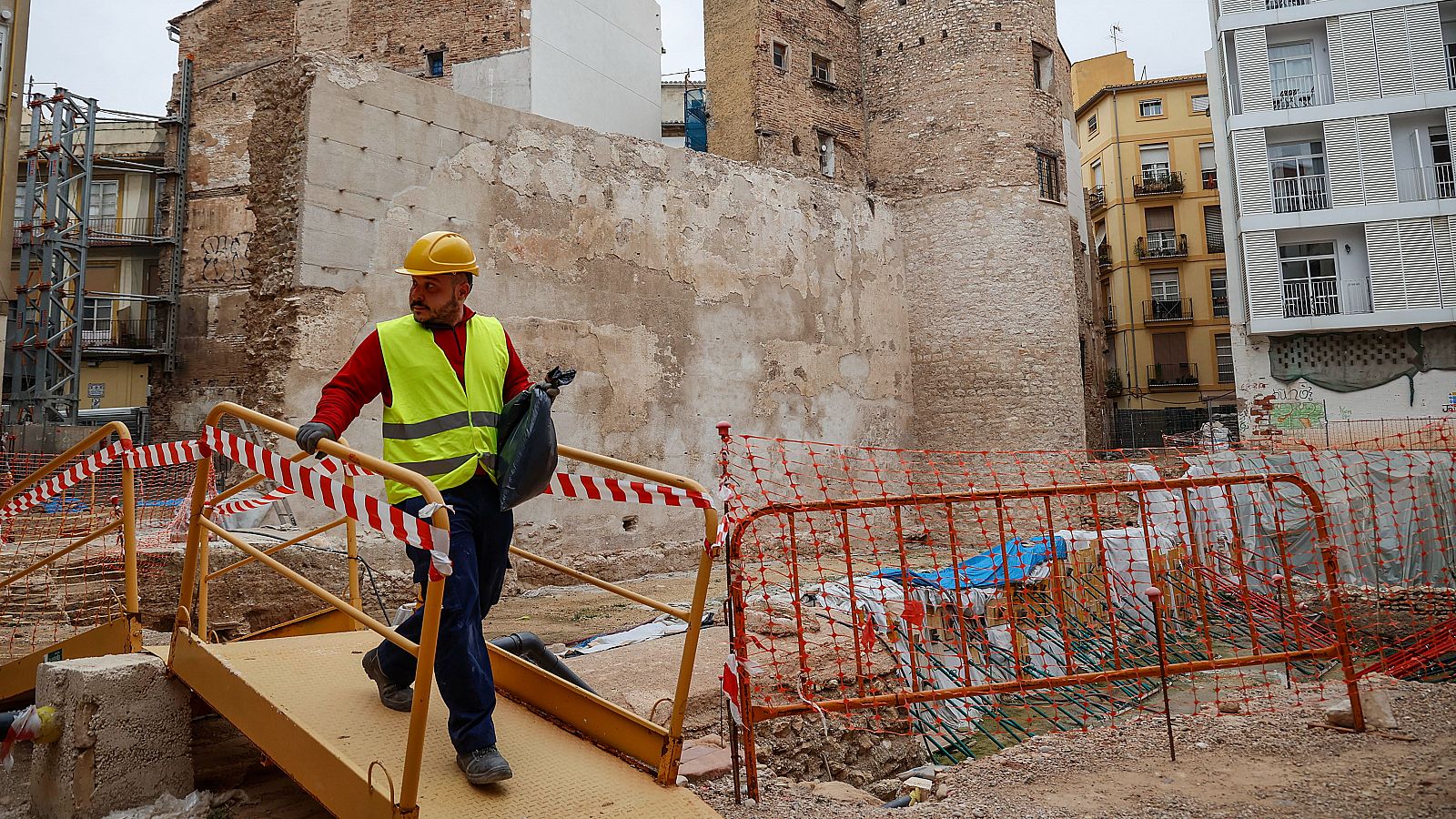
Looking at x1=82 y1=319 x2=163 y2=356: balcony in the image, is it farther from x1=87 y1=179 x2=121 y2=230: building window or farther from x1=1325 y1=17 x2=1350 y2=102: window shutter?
x1=1325 y1=17 x2=1350 y2=102: window shutter

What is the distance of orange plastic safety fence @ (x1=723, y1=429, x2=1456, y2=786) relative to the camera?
16.8 ft

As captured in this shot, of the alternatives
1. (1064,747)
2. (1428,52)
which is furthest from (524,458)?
(1428,52)

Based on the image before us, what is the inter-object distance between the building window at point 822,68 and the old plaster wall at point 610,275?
13.7ft

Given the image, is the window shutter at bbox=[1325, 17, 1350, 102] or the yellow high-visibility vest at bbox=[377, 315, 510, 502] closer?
the yellow high-visibility vest at bbox=[377, 315, 510, 502]

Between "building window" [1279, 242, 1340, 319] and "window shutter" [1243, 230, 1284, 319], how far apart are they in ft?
0.69

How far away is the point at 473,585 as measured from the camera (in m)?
3.23

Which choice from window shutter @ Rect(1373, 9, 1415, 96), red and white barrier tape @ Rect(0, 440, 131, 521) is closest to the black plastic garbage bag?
red and white barrier tape @ Rect(0, 440, 131, 521)

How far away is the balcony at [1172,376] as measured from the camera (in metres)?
32.5

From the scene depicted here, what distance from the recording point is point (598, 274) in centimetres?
1172

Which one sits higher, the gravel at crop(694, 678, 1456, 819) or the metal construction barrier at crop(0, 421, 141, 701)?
the metal construction barrier at crop(0, 421, 141, 701)

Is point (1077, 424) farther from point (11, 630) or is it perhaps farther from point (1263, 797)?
point (11, 630)

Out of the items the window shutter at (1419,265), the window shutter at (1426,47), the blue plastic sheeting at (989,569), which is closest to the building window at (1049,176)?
the window shutter at (1419,265)

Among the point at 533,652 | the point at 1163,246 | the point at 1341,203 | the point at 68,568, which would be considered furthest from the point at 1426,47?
the point at 68,568

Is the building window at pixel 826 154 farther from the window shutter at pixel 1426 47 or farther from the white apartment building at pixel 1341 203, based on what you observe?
the window shutter at pixel 1426 47
